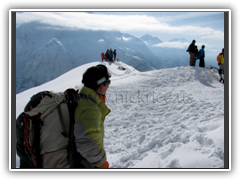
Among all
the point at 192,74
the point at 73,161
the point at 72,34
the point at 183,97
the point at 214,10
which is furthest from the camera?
the point at 72,34

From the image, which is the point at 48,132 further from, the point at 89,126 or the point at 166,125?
the point at 166,125

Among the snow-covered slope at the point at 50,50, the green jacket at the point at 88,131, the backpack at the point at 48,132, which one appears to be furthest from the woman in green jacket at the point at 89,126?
the snow-covered slope at the point at 50,50

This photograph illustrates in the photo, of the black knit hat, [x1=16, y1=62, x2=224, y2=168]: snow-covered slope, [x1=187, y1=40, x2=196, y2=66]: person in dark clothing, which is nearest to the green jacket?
the black knit hat

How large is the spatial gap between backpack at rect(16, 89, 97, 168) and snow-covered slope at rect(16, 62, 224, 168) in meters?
Answer: 1.79

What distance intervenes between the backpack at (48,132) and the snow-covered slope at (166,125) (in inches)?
70.3

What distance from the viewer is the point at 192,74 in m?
8.90

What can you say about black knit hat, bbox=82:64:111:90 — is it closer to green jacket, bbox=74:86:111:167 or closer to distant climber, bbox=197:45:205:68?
green jacket, bbox=74:86:111:167

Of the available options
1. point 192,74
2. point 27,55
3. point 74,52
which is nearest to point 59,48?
point 74,52

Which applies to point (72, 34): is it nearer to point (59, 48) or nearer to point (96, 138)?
point (59, 48)

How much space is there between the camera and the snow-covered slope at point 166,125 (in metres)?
2.90

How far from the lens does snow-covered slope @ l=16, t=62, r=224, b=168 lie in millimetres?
2904

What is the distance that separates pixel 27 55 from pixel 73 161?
6782 inches

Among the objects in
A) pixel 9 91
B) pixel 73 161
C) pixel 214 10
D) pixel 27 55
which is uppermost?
pixel 27 55

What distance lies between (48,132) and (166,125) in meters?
3.56
